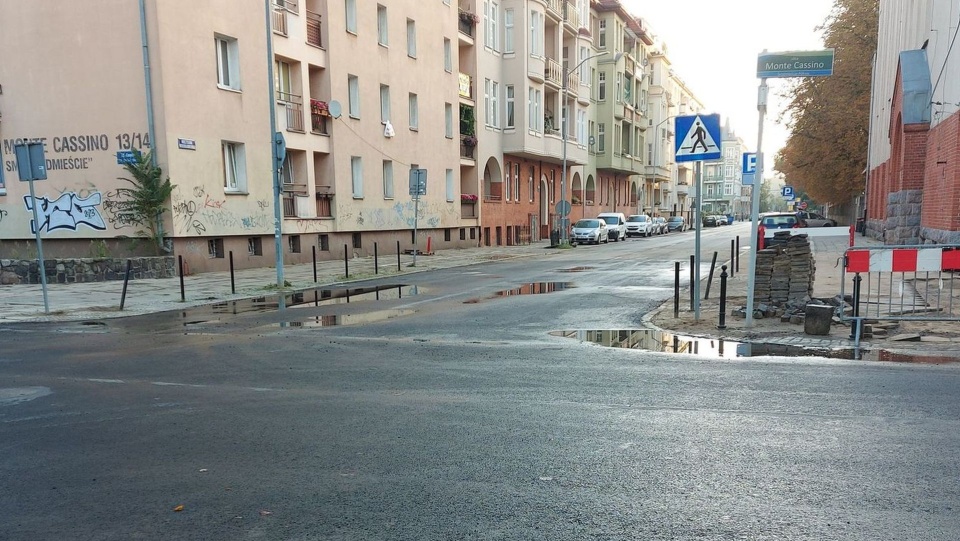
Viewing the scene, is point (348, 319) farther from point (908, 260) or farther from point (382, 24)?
point (382, 24)

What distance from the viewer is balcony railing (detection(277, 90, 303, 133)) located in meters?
23.4

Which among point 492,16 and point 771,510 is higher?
point 492,16

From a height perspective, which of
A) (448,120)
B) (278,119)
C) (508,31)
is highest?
(508,31)

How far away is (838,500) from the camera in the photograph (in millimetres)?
3697

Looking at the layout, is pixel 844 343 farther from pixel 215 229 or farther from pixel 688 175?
pixel 688 175

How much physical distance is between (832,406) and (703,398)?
109cm

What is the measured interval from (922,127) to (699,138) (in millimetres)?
14773

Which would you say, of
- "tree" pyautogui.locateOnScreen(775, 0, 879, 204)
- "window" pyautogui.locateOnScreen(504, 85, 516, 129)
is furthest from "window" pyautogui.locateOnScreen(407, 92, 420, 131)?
"tree" pyautogui.locateOnScreen(775, 0, 879, 204)

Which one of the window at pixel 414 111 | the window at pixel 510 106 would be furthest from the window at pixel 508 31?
the window at pixel 414 111

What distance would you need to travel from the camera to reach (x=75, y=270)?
1788 cm

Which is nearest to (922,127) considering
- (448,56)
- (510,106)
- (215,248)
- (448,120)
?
(448,120)

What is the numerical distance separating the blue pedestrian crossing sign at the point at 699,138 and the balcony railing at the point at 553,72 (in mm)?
31680

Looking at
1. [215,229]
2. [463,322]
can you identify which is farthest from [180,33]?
[463,322]

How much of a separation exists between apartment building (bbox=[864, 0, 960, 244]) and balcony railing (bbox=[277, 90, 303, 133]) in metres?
20.5
